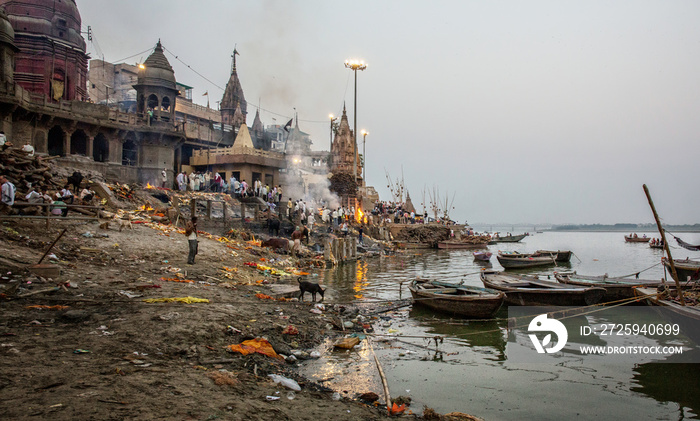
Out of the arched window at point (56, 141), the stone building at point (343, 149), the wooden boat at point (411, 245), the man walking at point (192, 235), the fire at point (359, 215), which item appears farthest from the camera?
the stone building at point (343, 149)

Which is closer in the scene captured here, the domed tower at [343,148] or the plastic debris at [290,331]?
the plastic debris at [290,331]

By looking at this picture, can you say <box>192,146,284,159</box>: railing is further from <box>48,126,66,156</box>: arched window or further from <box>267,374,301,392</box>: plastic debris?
<box>267,374,301,392</box>: plastic debris

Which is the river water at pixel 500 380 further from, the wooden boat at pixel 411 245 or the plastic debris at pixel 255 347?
the wooden boat at pixel 411 245

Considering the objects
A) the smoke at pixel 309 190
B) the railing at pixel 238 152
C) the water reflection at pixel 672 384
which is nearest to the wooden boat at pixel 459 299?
the water reflection at pixel 672 384

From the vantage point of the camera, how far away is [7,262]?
9.44 meters

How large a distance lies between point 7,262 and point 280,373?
7081 millimetres

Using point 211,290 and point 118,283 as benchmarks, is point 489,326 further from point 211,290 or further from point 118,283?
point 118,283

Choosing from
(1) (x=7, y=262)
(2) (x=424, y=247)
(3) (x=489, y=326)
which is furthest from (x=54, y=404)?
(2) (x=424, y=247)

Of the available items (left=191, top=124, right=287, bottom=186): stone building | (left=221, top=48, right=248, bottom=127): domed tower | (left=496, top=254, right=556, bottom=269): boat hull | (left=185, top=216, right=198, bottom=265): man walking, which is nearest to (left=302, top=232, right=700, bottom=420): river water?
(left=185, top=216, right=198, bottom=265): man walking

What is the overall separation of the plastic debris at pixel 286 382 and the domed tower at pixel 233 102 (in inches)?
2209

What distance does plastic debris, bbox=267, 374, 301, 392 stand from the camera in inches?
247

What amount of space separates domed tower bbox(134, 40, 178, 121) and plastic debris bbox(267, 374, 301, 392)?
3414 centimetres

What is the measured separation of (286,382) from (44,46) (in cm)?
4023

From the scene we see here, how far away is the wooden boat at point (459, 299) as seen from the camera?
39.5 ft
